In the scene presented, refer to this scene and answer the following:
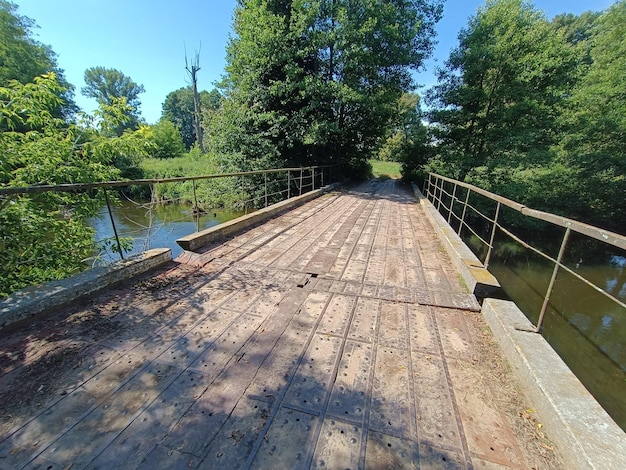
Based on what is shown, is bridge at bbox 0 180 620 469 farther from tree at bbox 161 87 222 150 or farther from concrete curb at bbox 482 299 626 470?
tree at bbox 161 87 222 150

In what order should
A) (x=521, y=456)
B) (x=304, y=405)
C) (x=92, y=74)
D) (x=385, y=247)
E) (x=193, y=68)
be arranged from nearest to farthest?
1. (x=521, y=456)
2. (x=304, y=405)
3. (x=385, y=247)
4. (x=193, y=68)
5. (x=92, y=74)

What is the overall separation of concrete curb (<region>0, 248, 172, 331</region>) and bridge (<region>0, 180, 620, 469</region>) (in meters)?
0.08

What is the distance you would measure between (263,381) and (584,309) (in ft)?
25.9

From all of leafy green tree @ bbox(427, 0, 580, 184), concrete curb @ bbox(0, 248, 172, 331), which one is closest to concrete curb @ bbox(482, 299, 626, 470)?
concrete curb @ bbox(0, 248, 172, 331)

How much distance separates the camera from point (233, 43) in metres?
10.5

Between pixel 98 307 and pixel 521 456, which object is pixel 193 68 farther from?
pixel 521 456

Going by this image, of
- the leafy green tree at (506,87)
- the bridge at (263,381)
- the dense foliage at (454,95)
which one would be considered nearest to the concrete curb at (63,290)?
the bridge at (263,381)

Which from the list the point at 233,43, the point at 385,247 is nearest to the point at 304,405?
the point at 385,247

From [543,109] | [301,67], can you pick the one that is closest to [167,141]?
[301,67]

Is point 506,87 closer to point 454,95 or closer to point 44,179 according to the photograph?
point 454,95

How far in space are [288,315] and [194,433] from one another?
1073mm

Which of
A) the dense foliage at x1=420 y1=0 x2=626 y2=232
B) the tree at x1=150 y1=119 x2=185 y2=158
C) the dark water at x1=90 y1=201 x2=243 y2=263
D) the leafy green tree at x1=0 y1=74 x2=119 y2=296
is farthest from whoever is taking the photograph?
the tree at x1=150 y1=119 x2=185 y2=158

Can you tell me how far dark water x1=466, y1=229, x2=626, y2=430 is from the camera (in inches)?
164

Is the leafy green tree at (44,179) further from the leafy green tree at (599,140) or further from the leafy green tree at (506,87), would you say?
the leafy green tree at (599,140)
